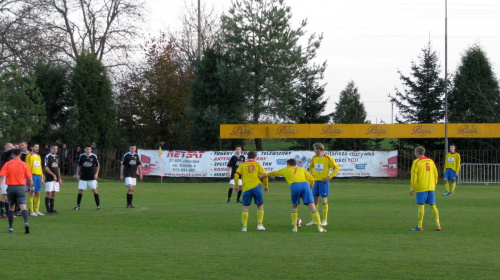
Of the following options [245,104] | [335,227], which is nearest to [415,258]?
[335,227]

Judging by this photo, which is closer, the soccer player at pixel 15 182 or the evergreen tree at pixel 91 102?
the soccer player at pixel 15 182

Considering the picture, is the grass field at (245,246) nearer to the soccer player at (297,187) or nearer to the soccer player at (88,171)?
the soccer player at (297,187)

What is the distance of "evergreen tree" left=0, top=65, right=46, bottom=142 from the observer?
42.0 meters

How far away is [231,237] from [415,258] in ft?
13.8

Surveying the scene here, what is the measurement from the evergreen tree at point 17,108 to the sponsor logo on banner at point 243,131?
1315cm

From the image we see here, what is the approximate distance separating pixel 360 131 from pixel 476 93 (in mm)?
11085

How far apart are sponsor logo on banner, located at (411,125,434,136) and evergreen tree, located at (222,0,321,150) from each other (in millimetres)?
9111

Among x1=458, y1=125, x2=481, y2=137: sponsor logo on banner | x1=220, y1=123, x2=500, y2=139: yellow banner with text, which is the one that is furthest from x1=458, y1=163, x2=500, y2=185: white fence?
x1=220, y1=123, x2=500, y2=139: yellow banner with text

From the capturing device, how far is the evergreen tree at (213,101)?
46.0m

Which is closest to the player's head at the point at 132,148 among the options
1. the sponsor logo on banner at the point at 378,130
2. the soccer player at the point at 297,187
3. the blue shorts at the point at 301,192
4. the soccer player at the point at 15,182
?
the soccer player at the point at 15,182

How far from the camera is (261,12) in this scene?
47094mm

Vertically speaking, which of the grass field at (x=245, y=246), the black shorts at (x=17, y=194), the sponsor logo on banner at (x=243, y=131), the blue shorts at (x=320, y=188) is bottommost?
the grass field at (x=245, y=246)

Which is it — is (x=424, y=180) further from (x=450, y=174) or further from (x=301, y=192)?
(x=450, y=174)

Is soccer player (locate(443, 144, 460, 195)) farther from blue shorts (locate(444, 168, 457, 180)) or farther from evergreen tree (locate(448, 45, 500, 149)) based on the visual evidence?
evergreen tree (locate(448, 45, 500, 149))
